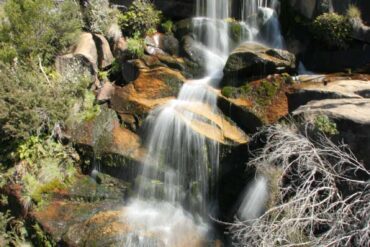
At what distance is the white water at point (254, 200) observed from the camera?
7.01 meters

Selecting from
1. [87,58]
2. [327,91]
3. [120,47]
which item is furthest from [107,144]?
[327,91]

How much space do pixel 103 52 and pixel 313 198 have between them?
7211 millimetres

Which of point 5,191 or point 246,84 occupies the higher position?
point 246,84

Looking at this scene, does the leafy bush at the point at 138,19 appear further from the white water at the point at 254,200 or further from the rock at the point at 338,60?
the white water at the point at 254,200

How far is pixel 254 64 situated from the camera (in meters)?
9.56

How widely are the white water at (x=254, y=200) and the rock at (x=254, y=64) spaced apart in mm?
3048

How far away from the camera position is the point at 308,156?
613 cm

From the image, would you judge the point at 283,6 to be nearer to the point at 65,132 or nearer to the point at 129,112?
the point at 129,112

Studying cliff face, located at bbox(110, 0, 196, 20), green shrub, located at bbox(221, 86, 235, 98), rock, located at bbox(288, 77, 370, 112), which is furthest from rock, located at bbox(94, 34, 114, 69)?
rock, located at bbox(288, 77, 370, 112)

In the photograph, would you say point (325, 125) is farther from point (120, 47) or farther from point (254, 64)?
point (120, 47)

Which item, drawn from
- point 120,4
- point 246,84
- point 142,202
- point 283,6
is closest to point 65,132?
point 142,202

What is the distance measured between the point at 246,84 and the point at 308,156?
3623 mm

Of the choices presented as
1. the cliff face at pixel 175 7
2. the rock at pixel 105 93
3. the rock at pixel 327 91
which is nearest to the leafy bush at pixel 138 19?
the cliff face at pixel 175 7

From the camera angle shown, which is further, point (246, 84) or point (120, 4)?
point (120, 4)
